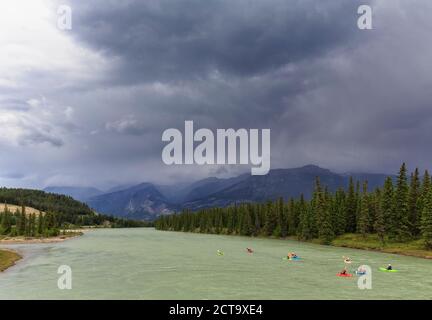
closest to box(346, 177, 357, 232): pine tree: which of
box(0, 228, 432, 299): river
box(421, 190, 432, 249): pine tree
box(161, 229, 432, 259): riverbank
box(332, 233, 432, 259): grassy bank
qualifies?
box(161, 229, 432, 259): riverbank

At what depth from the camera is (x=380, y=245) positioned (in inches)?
5012

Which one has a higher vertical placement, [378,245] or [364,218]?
[364,218]

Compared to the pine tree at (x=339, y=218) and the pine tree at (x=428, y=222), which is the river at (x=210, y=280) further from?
the pine tree at (x=339, y=218)

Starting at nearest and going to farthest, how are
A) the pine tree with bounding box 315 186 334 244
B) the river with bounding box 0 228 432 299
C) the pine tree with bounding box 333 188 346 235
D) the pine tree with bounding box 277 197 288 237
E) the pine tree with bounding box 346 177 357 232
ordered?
the river with bounding box 0 228 432 299 → the pine tree with bounding box 315 186 334 244 → the pine tree with bounding box 333 188 346 235 → the pine tree with bounding box 346 177 357 232 → the pine tree with bounding box 277 197 288 237

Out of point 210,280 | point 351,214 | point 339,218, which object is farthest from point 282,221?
point 210,280

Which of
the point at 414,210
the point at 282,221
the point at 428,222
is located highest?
the point at 414,210

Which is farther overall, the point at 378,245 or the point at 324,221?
the point at 324,221

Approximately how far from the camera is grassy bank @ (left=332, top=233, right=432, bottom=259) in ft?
363

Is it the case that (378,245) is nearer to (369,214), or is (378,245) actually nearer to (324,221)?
(369,214)

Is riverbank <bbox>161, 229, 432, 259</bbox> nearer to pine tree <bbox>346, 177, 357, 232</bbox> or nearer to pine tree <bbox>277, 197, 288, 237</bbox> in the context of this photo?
pine tree <bbox>346, 177, 357, 232</bbox>

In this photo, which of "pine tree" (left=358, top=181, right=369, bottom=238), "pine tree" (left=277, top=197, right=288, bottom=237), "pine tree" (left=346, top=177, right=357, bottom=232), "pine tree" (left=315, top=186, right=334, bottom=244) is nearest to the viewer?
"pine tree" (left=358, top=181, right=369, bottom=238)
